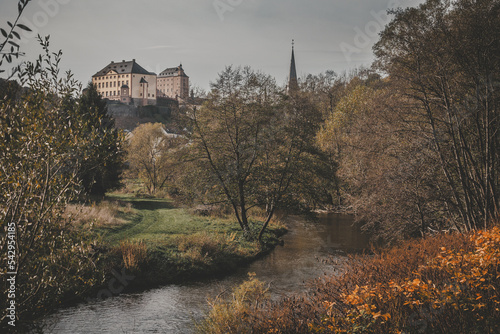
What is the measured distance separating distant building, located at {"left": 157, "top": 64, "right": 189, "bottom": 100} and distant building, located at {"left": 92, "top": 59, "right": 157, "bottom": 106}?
1855 cm

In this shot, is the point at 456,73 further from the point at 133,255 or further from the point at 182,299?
the point at 133,255

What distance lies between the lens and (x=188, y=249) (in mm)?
15531

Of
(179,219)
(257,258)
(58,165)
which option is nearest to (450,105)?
(257,258)

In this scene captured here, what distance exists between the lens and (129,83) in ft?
398

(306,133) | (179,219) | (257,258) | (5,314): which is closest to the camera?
(5,314)

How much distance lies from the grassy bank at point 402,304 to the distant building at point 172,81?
139 m

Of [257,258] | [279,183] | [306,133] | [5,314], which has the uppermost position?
[306,133]

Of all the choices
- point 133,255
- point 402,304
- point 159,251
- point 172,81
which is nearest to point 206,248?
point 159,251

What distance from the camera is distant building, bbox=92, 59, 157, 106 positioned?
120 meters

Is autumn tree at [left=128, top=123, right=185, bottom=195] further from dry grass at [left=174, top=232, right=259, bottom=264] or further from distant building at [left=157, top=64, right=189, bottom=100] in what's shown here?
distant building at [left=157, top=64, right=189, bottom=100]

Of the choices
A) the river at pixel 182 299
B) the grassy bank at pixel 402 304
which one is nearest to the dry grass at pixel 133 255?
the river at pixel 182 299

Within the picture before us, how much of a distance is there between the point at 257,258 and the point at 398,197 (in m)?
6.97

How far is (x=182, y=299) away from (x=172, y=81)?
14417 cm

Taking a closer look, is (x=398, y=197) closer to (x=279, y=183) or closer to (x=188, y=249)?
(x=279, y=183)
